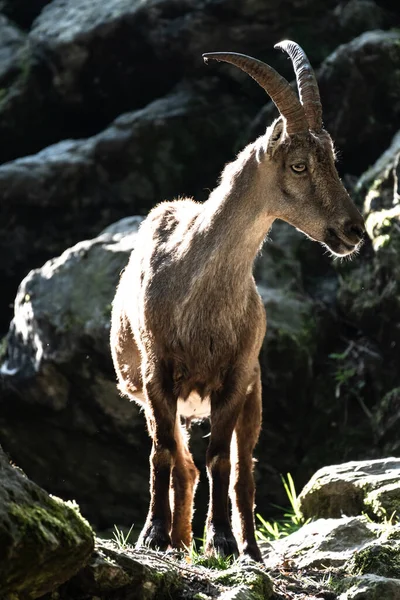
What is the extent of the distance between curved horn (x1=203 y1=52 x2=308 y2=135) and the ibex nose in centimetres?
71

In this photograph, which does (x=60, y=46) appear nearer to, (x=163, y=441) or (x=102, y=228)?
(x=102, y=228)

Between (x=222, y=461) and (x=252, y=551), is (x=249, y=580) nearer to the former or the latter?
(x=222, y=461)

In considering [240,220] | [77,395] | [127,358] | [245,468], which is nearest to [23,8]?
[77,395]

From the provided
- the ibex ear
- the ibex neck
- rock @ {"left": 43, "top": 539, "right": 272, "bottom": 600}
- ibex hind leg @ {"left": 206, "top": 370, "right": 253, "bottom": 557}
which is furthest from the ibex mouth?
rock @ {"left": 43, "top": 539, "right": 272, "bottom": 600}

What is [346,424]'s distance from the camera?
1028 cm

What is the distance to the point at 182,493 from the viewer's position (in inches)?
274

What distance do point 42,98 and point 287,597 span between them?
10.4 metres

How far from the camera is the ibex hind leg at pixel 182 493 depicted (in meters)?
6.83

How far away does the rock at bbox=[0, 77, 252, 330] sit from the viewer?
499 inches

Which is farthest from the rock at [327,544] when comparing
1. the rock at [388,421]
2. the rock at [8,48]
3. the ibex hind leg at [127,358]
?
the rock at [8,48]

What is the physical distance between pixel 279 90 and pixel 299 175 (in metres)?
0.57

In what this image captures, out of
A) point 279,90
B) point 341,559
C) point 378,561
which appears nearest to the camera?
point 378,561

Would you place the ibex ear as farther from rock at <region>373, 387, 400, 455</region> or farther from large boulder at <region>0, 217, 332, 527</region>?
rock at <region>373, 387, 400, 455</region>

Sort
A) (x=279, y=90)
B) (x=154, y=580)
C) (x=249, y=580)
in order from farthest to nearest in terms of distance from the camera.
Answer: (x=279, y=90)
(x=249, y=580)
(x=154, y=580)
